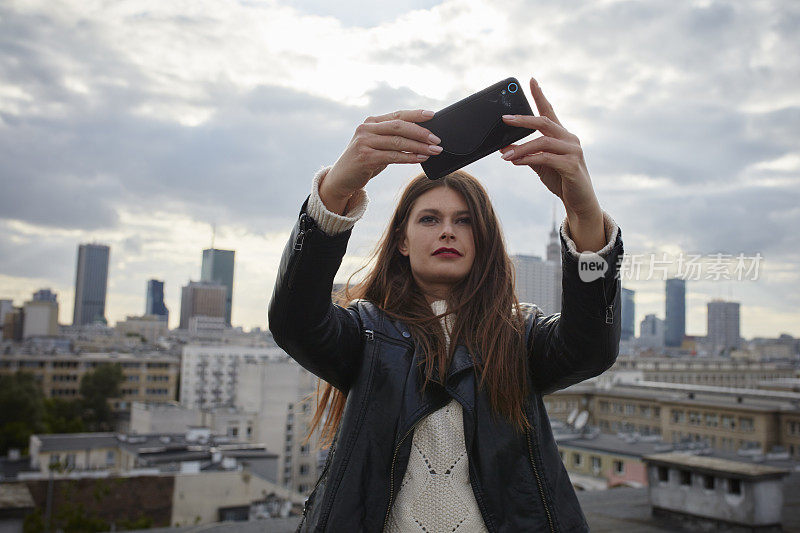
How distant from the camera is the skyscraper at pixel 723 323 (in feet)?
428

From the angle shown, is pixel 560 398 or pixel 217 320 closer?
pixel 560 398

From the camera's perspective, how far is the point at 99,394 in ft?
196

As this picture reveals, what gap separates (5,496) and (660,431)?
49794 mm

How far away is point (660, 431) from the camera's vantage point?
158ft

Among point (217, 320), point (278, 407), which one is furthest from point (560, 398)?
point (217, 320)

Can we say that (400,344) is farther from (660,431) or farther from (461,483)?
(660,431)

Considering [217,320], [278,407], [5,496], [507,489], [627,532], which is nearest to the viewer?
[507,489]

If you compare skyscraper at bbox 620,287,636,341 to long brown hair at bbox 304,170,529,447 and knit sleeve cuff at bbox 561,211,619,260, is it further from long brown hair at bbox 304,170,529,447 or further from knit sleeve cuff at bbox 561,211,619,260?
long brown hair at bbox 304,170,529,447

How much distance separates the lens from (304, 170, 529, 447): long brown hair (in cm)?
188

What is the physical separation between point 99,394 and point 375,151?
65.8 m

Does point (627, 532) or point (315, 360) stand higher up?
point (315, 360)

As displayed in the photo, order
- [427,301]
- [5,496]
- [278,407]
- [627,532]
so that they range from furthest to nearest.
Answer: [278,407]
[627,532]
[5,496]
[427,301]

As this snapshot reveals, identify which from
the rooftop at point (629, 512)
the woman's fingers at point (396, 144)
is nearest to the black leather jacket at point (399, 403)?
the woman's fingers at point (396, 144)

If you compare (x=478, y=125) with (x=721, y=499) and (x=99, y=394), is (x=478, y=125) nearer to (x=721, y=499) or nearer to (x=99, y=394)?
(x=721, y=499)
